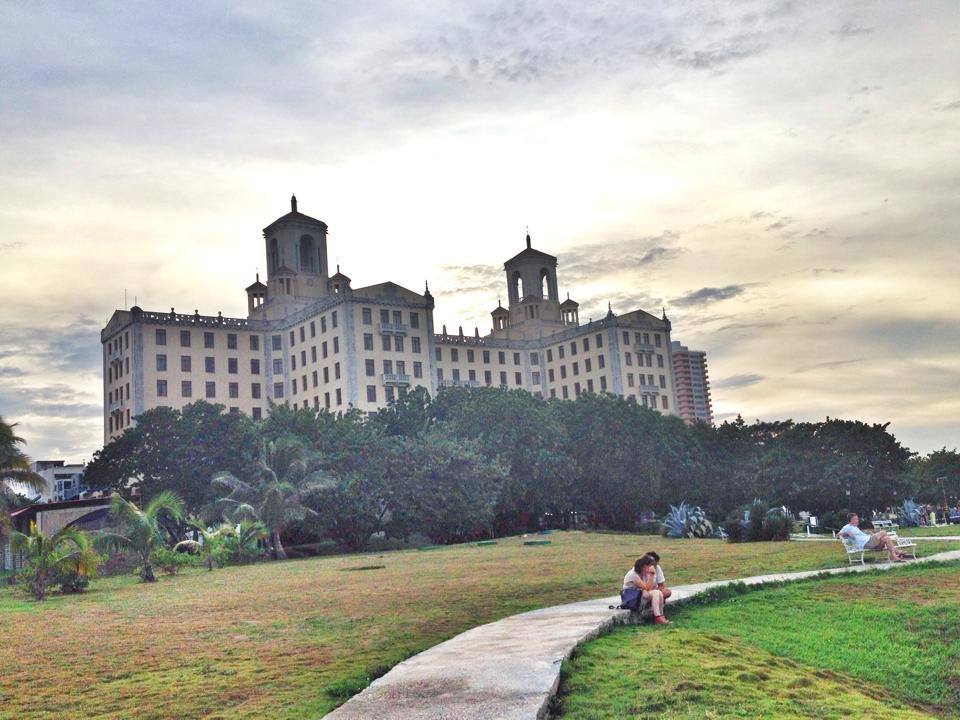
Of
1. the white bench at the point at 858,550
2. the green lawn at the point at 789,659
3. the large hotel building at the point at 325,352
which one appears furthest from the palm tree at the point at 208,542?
the large hotel building at the point at 325,352

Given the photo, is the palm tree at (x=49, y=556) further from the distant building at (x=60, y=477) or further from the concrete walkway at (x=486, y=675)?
the distant building at (x=60, y=477)

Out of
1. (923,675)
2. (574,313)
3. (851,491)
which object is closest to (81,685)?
(923,675)

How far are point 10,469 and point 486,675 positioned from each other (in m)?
37.9

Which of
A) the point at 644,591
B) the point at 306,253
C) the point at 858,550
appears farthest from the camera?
the point at 306,253

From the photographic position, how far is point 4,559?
177 ft

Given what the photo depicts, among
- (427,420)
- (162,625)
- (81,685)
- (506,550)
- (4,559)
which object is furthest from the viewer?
(427,420)

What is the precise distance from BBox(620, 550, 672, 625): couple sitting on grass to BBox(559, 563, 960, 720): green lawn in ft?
1.51

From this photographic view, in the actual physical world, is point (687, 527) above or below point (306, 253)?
below

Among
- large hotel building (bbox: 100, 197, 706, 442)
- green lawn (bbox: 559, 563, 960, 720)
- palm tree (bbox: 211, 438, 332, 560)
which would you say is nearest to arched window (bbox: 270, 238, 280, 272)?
large hotel building (bbox: 100, 197, 706, 442)

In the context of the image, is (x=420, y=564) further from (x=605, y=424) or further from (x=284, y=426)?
(x=605, y=424)

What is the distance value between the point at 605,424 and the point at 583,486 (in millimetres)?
5340

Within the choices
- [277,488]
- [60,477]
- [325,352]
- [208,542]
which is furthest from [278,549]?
[60,477]

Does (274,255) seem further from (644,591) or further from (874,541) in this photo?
(644,591)

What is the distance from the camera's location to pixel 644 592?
47.8 ft
